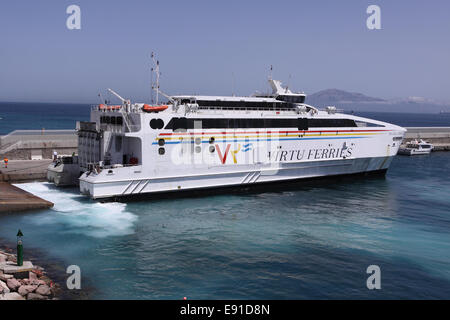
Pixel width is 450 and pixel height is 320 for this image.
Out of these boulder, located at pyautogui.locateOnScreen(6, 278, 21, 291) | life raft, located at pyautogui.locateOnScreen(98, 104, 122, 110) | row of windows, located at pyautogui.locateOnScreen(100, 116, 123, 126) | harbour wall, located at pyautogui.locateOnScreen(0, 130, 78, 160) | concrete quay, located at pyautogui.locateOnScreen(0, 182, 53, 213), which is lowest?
boulder, located at pyautogui.locateOnScreen(6, 278, 21, 291)

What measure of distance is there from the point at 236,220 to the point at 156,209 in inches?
180

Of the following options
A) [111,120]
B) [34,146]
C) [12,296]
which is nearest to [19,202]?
[111,120]

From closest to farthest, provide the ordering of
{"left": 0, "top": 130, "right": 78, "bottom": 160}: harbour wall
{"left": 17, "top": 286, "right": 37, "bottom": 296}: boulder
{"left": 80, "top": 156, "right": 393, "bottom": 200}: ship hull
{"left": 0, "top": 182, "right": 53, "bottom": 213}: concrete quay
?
{"left": 17, "top": 286, "right": 37, "bottom": 296}: boulder, {"left": 0, "top": 182, "right": 53, "bottom": 213}: concrete quay, {"left": 80, "top": 156, "right": 393, "bottom": 200}: ship hull, {"left": 0, "top": 130, "right": 78, "bottom": 160}: harbour wall

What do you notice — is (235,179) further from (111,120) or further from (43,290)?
(43,290)

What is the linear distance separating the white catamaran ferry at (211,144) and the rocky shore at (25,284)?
29.0 feet

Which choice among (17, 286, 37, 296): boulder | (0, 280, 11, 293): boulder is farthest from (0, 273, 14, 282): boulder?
(17, 286, 37, 296): boulder

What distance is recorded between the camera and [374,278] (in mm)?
14305

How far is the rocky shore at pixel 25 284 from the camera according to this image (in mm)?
12102

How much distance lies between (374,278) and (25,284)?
37.1 feet

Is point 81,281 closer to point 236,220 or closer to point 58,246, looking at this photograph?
point 58,246

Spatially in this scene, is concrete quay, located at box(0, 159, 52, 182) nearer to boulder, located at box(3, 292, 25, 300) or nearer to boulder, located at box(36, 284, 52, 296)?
boulder, located at box(36, 284, 52, 296)

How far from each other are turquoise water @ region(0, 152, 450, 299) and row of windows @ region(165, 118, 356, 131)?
14.4 ft

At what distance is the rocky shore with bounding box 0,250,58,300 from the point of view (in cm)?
1210
